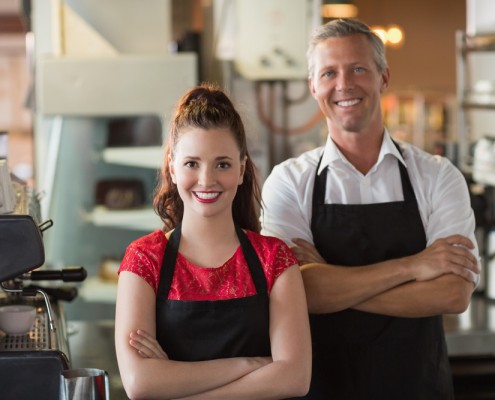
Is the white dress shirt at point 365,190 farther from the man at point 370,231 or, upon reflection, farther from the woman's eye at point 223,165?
the woman's eye at point 223,165

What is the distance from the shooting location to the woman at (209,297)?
1718mm

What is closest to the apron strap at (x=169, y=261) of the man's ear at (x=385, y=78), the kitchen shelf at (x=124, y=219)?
the man's ear at (x=385, y=78)

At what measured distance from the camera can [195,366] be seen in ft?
5.64

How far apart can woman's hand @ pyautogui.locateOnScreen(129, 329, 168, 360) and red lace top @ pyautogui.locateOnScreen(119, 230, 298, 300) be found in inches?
3.9

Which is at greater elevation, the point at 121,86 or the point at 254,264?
the point at 121,86

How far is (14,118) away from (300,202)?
11.1m

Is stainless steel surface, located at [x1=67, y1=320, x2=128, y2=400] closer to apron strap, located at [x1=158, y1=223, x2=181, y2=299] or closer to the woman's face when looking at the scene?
apron strap, located at [x1=158, y1=223, x2=181, y2=299]

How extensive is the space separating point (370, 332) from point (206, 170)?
0.67m

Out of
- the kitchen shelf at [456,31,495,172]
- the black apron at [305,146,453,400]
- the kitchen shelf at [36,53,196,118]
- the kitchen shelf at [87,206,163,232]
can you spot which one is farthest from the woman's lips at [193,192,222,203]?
the kitchen shelf at [456,31,495,172]

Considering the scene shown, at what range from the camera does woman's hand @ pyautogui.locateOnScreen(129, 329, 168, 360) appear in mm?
1712

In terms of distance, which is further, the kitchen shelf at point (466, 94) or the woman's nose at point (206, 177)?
the kitchen shelf at point (466, 94)

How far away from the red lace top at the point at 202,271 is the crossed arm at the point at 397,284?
0.24 m

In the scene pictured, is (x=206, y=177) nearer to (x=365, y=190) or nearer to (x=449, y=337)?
(x=365, y=190)

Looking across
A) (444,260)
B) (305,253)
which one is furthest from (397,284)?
(305,253)
